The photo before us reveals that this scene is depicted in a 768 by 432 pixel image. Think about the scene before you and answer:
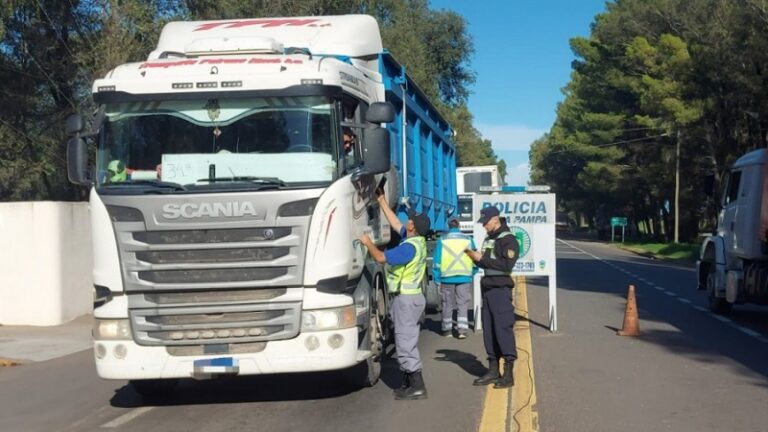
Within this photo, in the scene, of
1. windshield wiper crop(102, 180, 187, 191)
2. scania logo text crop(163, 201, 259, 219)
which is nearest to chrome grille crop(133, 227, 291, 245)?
scania logo text crop(163, 201, 259, 219)

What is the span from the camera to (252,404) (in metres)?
8.75

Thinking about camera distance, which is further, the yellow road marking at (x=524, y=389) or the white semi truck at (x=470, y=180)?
the white semi truck at (x=470, y=180)

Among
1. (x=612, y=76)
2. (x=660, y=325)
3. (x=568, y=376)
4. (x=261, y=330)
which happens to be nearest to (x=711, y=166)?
(x=612, y=76)

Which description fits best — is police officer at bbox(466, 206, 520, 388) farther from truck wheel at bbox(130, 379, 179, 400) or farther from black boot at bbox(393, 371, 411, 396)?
truck wheel at bbox(130, 379, 179, 400)

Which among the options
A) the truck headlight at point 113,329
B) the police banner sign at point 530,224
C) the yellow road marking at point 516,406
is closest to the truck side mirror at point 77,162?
the truck headlight at point 113,329

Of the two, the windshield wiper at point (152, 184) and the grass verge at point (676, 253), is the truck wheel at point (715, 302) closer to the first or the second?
the windshield wiper at point (152, 184)

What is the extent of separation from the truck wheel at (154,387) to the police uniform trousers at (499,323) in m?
3.34

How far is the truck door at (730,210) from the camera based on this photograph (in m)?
15.5

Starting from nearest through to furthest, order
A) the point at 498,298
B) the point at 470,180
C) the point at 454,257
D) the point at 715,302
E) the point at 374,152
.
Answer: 1. the point at 374,152
2. the point at 498,298
3. the point at 454,257
4. the point at 715,302
5. the point at 470,180

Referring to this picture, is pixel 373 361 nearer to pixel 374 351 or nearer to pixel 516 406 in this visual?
pixel 374 351

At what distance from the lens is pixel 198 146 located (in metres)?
8.16

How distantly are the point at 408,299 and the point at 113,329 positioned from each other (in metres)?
2.75

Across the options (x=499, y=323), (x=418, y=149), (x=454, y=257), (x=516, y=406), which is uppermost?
(x=418, y=149)

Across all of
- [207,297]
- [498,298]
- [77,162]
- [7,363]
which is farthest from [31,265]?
[498,298]
